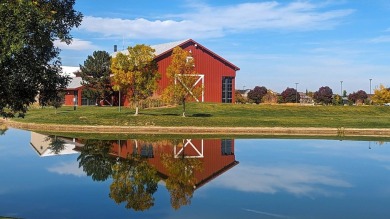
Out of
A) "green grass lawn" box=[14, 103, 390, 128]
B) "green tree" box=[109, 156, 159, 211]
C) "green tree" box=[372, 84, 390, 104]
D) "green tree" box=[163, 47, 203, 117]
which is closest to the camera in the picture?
"green tree" box=[109, 156, 159, 211]

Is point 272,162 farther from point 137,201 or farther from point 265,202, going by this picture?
point 137,201

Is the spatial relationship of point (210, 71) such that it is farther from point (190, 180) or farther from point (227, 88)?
point (190, 180)

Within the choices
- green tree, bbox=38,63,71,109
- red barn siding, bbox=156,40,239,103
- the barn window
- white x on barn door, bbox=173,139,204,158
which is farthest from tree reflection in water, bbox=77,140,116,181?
the barn window

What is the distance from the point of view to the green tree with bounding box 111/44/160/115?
4644 centimetres

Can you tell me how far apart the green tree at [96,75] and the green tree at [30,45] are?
53555 mm

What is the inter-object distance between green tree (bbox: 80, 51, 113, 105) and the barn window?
17850 millimetres

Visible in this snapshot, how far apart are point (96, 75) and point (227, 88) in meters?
20.6

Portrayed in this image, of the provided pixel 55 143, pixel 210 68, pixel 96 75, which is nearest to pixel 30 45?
pixel 55 143

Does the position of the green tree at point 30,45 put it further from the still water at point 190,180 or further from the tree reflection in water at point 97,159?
the tree reflection in water at point 97,159

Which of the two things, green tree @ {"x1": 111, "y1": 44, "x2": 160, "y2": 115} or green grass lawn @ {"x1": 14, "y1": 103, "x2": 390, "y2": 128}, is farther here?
green tree @ {"x1": 111, "y1": 44, "x2": 160, "y2": 115}

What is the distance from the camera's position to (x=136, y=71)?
153 feet

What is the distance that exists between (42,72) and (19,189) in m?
5.66

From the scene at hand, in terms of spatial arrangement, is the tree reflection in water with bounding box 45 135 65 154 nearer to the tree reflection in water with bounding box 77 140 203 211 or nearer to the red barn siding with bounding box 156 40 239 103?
the tree reflection in water with bounding box 77 140 203 211

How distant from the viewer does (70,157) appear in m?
25.0
